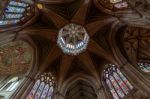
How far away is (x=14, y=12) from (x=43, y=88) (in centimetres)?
457

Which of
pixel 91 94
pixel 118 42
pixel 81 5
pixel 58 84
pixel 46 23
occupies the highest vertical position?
pixel 81 5

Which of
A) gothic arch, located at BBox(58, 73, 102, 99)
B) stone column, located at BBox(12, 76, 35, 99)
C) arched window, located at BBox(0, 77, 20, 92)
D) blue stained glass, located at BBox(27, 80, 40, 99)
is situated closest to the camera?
stone column, located at BBox(12, 76, 35, 99)

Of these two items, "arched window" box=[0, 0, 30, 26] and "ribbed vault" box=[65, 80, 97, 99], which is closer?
"arched window" box=[0, 0, 30, 26]

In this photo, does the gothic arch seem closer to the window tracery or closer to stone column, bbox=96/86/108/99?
stone column, bbox=96/86/108/99

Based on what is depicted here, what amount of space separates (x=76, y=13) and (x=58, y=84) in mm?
4573

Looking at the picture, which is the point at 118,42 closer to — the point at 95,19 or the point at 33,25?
the point at 95,19

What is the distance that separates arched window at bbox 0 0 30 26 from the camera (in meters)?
12.2

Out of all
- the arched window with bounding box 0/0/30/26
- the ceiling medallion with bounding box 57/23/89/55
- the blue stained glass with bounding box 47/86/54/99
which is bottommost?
the blue stained glass with bounding box 47/86/54/99

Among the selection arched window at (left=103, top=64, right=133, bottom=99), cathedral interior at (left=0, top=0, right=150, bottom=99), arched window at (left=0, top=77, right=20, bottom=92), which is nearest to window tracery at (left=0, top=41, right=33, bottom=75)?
A: cathedral interior at (left=0, top=0, right=150, bottom=99)

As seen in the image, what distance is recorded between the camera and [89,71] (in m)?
15.2

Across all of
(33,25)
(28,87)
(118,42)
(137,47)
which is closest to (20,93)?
(28,87)

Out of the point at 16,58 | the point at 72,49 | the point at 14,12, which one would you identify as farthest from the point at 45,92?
the point at 14,12

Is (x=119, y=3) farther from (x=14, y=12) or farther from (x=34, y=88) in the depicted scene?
(x=34, y=88)

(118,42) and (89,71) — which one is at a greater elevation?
(118,42)
